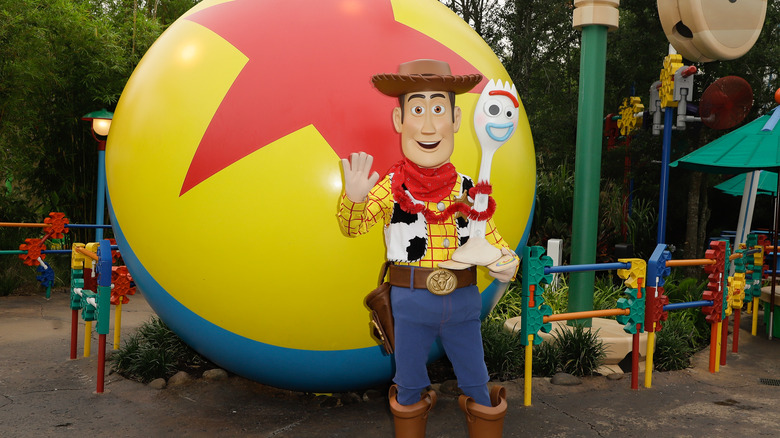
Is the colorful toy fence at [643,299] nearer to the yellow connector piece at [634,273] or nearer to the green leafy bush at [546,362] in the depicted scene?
the yellow connector piece at [634,273]

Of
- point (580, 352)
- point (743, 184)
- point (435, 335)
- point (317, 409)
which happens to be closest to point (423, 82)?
point (435, 335)

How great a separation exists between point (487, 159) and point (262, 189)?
112cm

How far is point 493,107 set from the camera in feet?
8.49

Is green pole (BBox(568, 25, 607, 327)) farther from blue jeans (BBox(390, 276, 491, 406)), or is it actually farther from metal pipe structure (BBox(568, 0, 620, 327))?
blue jeans (BBox(390, 276, 491, 406))

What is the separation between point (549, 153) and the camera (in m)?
13.2

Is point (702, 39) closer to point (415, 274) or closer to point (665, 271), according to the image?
point (665, 271)

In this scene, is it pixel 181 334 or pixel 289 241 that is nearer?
pixel 289 241

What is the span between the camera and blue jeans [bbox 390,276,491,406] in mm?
2695

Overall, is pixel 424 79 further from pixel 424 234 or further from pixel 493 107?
pixel 424 234

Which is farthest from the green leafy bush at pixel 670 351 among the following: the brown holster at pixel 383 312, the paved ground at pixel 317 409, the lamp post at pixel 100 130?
the lamp post at pixel 100 130

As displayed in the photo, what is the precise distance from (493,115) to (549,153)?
11.0 m

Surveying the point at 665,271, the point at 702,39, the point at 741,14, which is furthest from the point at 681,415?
the point at 741,14

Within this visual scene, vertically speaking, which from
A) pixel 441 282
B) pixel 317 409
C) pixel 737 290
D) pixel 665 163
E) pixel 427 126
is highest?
pixel 665 163

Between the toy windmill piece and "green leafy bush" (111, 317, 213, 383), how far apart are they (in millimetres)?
6032
